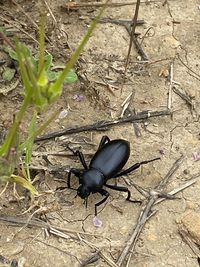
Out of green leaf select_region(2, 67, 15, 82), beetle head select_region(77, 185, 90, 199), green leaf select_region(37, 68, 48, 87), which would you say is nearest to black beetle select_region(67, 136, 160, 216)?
beetle head select_region(77, 185, 90, 199)

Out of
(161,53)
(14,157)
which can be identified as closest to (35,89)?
(14,157)

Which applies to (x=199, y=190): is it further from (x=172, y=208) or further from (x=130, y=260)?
(x=130, y=260)

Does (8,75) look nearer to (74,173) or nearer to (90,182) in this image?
(74,173)

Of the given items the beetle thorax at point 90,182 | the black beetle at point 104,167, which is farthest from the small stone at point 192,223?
the beetle thorax at point 90,182

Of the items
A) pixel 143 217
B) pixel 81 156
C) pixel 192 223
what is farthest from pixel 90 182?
pixel 192 223

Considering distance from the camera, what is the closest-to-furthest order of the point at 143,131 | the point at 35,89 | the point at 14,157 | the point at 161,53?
the point at 35,89
the point at 14,157
the point at 143,131
the point at 161,53

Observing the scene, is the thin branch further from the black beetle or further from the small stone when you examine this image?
the small stone

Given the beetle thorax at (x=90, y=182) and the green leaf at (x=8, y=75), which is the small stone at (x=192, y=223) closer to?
the beetle thorax at (x=90, y=182)
